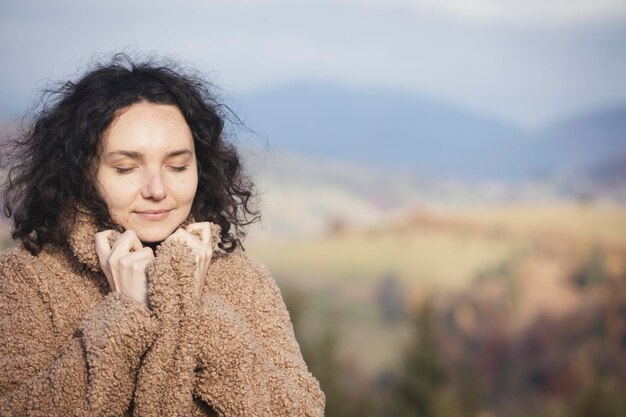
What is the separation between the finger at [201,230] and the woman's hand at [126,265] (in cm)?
19

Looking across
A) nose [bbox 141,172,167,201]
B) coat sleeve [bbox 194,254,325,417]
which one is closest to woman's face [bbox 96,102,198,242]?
nose [bbox 141,172,167,201]

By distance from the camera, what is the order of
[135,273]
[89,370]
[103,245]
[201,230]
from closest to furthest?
[89,370], [135,273], [103,245], [201,230]

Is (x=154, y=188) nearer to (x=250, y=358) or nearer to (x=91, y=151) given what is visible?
(x=91, y=151)

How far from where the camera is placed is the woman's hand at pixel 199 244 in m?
2.37

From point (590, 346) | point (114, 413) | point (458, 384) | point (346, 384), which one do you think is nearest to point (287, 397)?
point (114, 413)

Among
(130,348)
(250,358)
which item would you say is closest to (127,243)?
(130,348)

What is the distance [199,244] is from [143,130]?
0.36m

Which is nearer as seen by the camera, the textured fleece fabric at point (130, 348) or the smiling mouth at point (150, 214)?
the textured fleece fabric at point (130, 348)

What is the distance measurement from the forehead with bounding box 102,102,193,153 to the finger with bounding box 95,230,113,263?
238 mm

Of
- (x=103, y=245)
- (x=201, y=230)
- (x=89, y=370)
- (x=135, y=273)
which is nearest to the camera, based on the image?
(x=89, y=370)

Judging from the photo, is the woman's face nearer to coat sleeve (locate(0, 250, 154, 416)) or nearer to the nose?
the nose

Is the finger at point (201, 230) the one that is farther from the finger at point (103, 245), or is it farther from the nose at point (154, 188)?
the finger at point (103, 245)

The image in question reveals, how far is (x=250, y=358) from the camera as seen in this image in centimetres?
234

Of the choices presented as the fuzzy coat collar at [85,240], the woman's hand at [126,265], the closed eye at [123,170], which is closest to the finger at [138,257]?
the woman's hand at [126,265]
